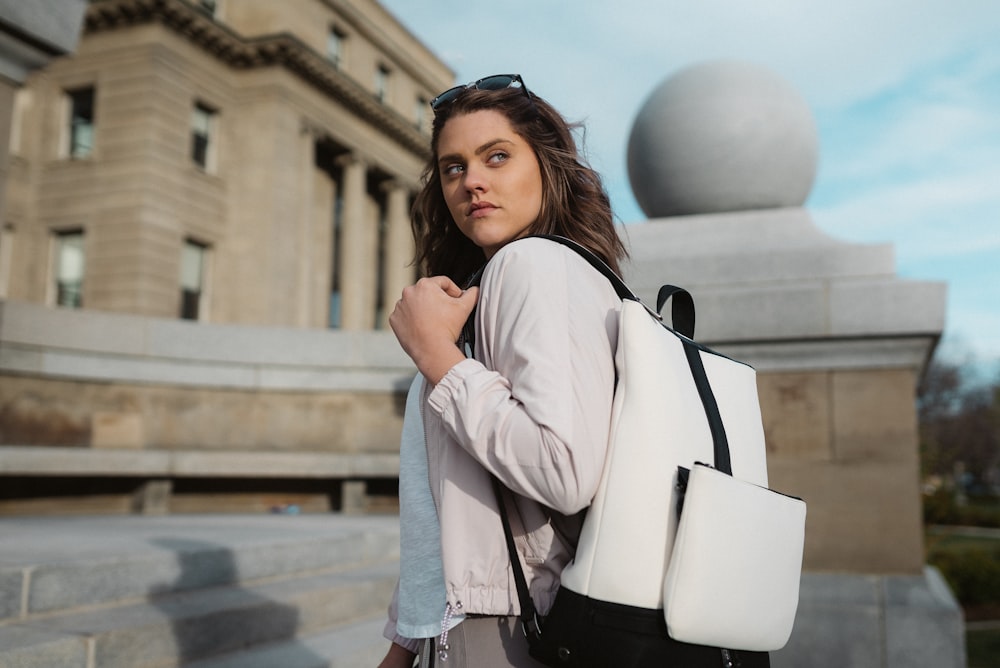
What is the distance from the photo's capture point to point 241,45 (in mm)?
28109

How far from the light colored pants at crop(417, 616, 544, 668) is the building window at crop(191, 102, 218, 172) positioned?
28.6 metres

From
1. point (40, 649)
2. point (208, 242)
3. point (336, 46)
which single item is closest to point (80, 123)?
point (208, 242)

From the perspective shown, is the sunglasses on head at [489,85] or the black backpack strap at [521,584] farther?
the sunglasses on head at [489,85]

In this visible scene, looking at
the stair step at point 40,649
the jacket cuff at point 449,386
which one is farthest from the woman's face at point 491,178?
the stair step at point 40,649

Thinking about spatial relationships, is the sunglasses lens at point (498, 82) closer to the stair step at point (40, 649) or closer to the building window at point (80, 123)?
the stair step at point (40, 649)

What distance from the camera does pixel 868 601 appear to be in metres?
4.68

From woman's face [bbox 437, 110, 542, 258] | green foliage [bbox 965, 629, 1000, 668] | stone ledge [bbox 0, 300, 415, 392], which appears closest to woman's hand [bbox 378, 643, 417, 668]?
woman's face [bbox 437, 110, 542, 258]

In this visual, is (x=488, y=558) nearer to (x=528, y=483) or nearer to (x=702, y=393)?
(x=528, y=483)

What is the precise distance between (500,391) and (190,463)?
8980mm

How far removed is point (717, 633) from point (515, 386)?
0.56 m

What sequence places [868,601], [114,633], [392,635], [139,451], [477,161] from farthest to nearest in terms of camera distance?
1. [139,451]
2. [868,601]
3. [114,633]
4. [392,635]
5. [477,161]

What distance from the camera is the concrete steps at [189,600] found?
3457 millimetres

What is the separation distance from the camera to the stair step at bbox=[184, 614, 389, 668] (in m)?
3.83

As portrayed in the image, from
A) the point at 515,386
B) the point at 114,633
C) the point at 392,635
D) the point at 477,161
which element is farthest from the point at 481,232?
the point at 114,633
